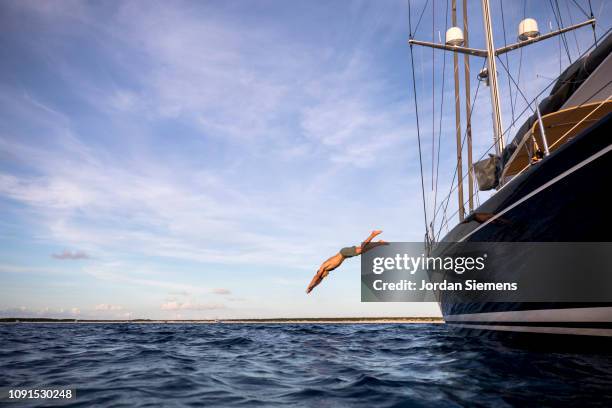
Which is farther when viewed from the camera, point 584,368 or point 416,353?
point 416,353

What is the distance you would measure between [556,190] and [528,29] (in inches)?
347

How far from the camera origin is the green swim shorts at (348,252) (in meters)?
7.22

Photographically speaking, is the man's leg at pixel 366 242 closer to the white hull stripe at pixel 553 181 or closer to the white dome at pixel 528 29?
the white hull stripe at pixel 553 181

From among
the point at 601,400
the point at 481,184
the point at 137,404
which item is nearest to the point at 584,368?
the point at 601,400

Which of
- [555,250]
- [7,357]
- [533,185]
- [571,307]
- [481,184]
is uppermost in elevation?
[481,184]

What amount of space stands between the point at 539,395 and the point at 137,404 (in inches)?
151

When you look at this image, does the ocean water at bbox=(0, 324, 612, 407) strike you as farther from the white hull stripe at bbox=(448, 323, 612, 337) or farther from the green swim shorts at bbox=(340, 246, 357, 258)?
the green swim shorts at bbox=(340, 246, 357, 258)

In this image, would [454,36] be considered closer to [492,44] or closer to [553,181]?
[492,44]

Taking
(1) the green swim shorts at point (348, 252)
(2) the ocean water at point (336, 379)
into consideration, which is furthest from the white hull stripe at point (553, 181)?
(1) the green swim shorts at point (348, 252)

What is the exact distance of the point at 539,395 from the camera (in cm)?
373

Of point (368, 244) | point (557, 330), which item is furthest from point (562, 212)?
point (368, 244)

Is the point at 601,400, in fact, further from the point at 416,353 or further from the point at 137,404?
the point at 416,353

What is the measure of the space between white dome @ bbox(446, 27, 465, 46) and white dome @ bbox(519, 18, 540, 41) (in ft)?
5.50

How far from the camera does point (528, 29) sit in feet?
38.7
